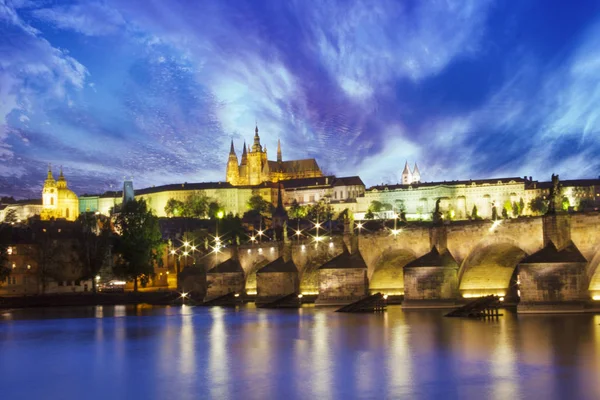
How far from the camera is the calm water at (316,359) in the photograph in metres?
26.4

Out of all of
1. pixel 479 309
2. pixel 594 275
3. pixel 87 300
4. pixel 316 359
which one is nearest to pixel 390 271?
pixel 479 309

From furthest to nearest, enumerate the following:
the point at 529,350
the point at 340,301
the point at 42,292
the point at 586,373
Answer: the point at 42,292, the point at 340,301, the point at 529,350, the point at 586,373

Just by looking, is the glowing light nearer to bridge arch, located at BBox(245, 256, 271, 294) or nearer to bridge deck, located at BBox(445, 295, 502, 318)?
bridge deck, located at BBox(445, 295, 502, 318)

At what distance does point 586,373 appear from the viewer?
26750mm

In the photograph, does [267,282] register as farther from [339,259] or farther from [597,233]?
[597,233]

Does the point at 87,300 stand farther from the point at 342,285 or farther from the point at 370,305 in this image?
the point at 370,305

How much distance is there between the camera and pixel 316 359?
1318 inches

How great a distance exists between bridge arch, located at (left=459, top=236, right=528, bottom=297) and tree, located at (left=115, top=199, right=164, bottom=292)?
42.3 meters

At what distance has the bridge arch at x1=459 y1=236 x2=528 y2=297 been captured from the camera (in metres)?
52.2

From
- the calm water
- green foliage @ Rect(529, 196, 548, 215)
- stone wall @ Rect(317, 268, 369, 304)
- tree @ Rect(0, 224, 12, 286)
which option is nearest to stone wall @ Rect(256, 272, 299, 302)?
stone wall @ Rect(317, 268, 369, 304)

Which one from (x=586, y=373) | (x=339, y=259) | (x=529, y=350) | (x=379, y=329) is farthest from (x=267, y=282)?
(x=586, y=373)

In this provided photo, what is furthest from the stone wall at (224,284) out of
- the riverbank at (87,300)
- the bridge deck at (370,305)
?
the bridge deck at (370,305)

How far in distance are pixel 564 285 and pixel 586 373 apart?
17.6 m

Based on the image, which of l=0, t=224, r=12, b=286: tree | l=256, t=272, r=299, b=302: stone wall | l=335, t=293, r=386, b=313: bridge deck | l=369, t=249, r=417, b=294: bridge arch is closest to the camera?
l=335, t=293, r=386, b=313: bridge deck
